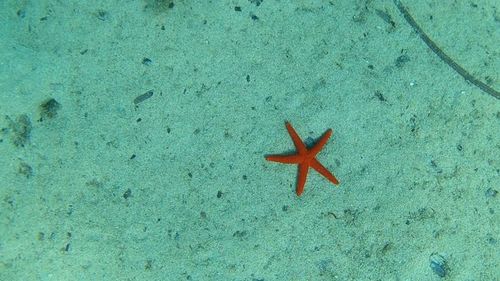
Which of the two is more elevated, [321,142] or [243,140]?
[321,142]

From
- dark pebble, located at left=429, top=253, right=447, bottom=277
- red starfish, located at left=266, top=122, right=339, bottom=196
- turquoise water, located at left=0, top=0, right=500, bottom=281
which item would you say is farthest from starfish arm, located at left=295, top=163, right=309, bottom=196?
dark pebble, located at left=429, top=253, right=447, bottom=277

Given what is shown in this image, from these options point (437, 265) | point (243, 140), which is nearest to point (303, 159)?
point (243, 140)

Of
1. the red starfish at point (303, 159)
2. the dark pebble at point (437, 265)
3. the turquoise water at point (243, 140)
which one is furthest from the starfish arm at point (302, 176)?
the dark pebble at point (437, 265)

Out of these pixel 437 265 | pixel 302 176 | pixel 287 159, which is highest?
pixel 287 159

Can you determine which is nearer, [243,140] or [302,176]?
[302,176]

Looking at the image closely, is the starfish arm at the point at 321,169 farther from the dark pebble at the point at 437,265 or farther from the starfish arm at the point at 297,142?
the dark pebble at the point at 437,265

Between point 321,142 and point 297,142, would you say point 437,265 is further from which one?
point 297,142
